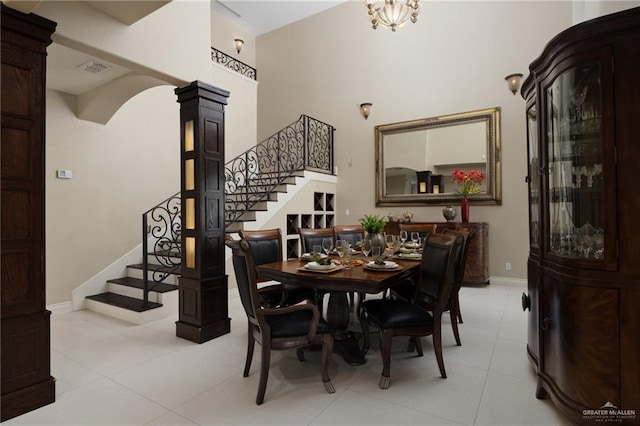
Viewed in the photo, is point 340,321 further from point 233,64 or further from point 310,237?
point 233,64

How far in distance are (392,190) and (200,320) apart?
168 inches

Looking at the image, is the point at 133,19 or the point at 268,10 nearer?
the point at 133,19

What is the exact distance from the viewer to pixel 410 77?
6.14m

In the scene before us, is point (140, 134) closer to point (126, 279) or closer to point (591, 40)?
point (126, 279)

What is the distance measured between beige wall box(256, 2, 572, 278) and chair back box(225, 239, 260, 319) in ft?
14.7

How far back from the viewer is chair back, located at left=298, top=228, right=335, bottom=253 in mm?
3748

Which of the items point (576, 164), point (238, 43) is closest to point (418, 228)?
point (576, 164)

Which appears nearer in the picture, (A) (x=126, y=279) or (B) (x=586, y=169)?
(B) (x=586, y=169)

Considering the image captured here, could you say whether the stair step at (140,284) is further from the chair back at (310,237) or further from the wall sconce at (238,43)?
the wall sconce at (238,43)

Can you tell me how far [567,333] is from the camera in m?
1.81

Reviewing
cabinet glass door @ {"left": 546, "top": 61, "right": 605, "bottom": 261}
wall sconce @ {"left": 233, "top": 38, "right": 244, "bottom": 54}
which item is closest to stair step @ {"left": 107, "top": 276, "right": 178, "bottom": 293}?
cabinet glass door @ {"left": 546, "top": 61, "right": 605, "bottom": 261}

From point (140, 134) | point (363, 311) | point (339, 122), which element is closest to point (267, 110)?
point (339, 122)

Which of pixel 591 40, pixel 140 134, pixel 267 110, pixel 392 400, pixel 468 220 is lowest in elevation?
pixel 392 400

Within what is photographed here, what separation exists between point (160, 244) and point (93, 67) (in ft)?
8.07
